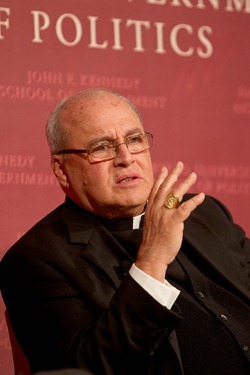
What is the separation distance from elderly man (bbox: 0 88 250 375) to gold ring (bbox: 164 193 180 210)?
0.01m

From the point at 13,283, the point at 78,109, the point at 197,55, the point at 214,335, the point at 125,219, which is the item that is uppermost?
the point at 197,55

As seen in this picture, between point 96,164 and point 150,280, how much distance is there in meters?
0.53

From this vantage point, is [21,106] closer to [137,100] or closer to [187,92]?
[137,100]

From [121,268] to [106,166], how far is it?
1.14 ft

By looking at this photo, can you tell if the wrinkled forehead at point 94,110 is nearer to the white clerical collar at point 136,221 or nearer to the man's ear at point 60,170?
the man's ear at point 60,170

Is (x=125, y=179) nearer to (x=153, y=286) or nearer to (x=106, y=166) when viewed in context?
(x=106, y=166)

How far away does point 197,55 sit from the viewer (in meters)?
3.52

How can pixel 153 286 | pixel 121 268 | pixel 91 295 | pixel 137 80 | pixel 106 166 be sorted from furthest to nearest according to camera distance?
pixel 137 80, pixel 106 166, pixel 121 268, pixel 91 295, pixel 153 286

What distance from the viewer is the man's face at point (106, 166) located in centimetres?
252

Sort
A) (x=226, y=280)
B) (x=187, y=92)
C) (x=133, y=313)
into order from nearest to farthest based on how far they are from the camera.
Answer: (x=133, y=313) < (x=226, y=280) < (x=187, y=92)

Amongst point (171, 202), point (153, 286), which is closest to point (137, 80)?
point (171, 202)

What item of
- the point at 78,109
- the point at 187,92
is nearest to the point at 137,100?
the point at 187,92

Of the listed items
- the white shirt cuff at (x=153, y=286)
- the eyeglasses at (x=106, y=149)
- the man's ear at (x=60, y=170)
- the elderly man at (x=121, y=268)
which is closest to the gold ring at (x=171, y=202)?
the elderly man at (x=121, y=268)

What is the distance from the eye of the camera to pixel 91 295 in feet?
7.66
